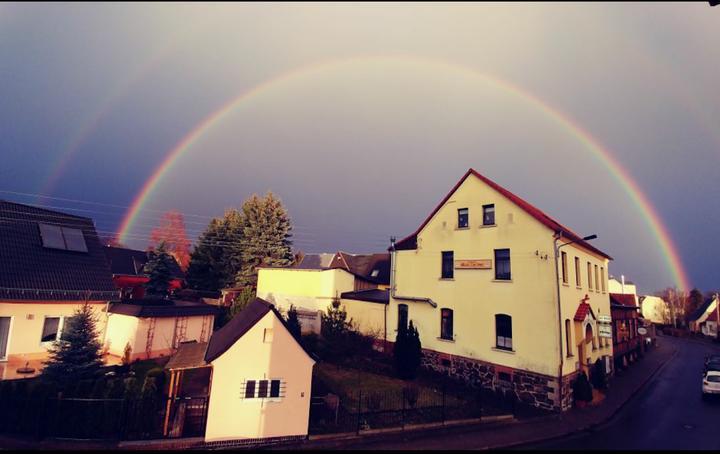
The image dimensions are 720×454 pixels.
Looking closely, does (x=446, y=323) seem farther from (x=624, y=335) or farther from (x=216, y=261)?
(x=216, y=261)

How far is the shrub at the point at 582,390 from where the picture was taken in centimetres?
1962

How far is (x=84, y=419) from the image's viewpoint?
1252 cm

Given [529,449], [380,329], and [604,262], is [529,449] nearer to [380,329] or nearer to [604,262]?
[380,329]

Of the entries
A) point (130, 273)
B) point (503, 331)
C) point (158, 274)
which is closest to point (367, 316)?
point (503, 331)

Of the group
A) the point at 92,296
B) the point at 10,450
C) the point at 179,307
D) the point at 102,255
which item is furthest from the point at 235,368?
the point at 102,255

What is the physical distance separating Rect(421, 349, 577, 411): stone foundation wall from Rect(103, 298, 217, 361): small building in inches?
702

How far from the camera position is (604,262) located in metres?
31.3

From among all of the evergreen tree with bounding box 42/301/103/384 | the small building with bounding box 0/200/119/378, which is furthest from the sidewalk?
the small building with bounding box 0/200/119/378

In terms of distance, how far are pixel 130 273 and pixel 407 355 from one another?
1586 inches

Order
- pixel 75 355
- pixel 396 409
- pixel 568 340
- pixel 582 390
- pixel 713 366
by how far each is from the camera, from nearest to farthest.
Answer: pixel 75 355 < pixel 396 409 < pixel 582 390 < pixel 568 340 < pixel 713 366

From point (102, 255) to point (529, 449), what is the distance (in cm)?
2956

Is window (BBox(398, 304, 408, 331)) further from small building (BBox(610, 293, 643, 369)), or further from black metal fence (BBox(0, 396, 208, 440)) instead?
small building (BBox(610, 293, 643, 369))

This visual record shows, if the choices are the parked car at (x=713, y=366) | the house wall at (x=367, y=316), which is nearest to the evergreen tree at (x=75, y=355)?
the house wall at (x=367, y=316)

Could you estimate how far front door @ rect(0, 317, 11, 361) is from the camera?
1894 cm
